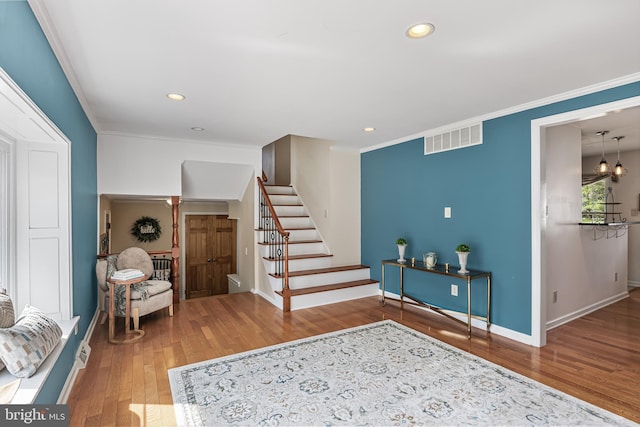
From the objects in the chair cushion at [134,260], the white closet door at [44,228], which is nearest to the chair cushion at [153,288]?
the chair cushion at [134,260]

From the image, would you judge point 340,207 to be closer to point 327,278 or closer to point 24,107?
point 327,278

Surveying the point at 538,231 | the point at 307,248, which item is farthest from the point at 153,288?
the point at 538,231

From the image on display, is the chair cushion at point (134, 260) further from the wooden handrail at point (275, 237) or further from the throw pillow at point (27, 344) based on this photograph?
the throw pillow at point (27, 344)

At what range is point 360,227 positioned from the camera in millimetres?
5734

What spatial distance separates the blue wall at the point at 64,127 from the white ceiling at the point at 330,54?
14 cm

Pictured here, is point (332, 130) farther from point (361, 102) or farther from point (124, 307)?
point (124, 307)

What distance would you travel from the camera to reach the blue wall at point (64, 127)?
1.55 metres

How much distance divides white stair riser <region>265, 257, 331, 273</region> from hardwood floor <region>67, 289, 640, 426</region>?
54cm

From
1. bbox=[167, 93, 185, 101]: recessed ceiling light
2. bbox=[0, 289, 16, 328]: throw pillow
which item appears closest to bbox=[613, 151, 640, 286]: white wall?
bbox=[167, 93, 185, 101]: recessed ceiling light

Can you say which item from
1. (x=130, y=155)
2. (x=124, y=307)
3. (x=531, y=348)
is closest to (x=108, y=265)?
(x=124, y=307)

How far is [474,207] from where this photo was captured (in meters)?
3.86

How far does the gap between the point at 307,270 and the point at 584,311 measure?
3708 mm

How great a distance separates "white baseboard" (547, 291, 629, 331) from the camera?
12.5 ft

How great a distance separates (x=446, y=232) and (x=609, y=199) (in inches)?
158
